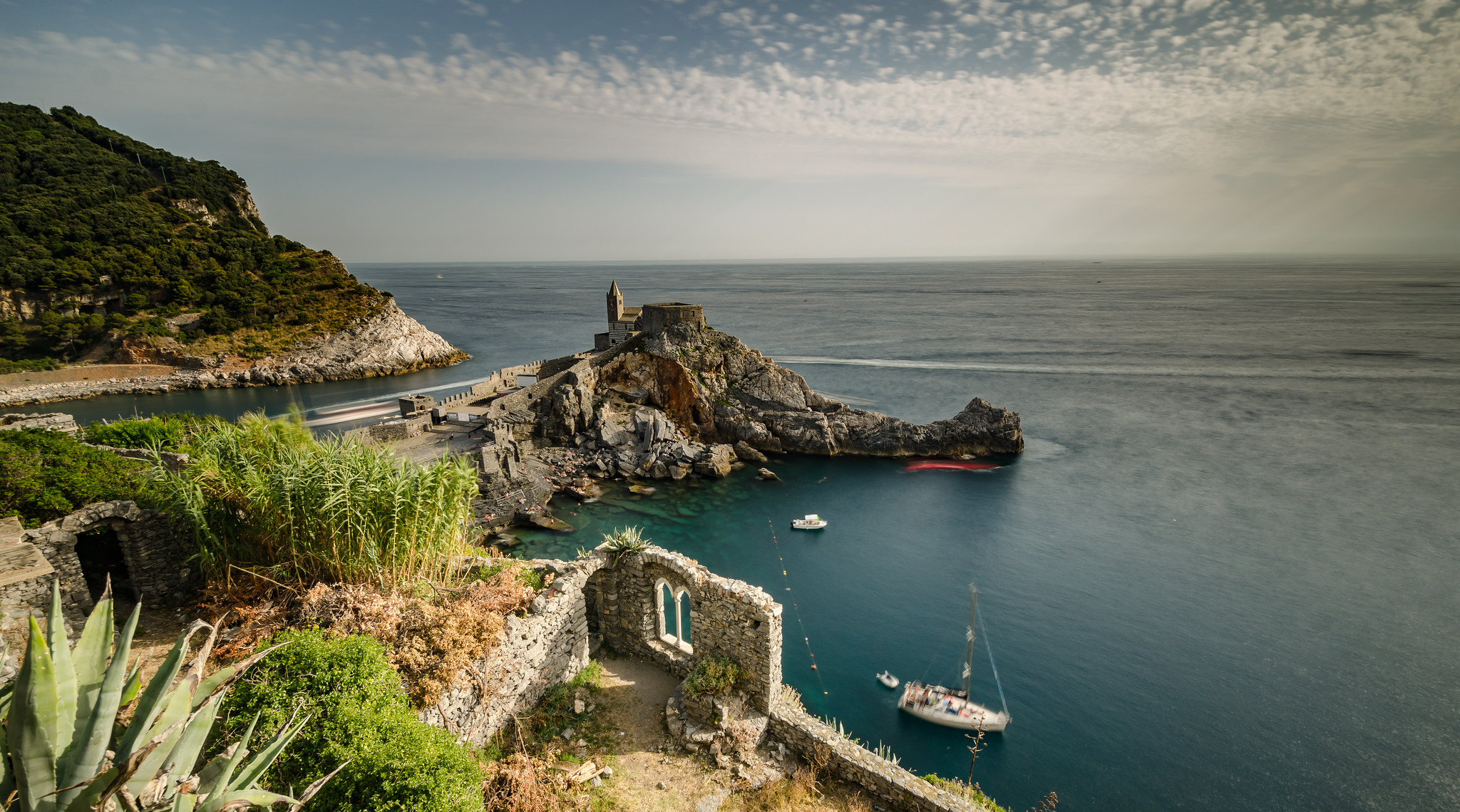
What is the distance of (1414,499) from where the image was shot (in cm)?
3375

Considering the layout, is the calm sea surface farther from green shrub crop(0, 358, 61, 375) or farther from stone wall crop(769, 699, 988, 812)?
stone wall crop(769, 699, 988, 812)

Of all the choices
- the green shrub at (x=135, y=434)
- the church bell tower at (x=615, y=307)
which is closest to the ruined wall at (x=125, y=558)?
the green shrub at (x=135, y=434)

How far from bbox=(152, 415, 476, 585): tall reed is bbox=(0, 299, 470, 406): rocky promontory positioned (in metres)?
57.9

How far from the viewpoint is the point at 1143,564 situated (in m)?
27.8

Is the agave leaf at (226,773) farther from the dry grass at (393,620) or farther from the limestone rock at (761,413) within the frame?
the limestone rock at (761,413)

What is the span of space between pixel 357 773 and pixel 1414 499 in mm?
50549

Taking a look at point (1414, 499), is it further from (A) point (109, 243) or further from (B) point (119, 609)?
(A) point (109, 243)

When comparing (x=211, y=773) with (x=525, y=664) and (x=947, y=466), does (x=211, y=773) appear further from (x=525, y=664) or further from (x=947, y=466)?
(x=947, y=466)

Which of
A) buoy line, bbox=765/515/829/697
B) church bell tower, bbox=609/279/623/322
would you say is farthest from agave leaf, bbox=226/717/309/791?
church bell tower, bbox=609/279/623/322

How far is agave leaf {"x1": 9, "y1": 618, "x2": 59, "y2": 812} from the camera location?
11.7 feet

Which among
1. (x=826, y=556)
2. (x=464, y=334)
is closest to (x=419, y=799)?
(x=826, y=556)

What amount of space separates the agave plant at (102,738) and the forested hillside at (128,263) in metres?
71.8

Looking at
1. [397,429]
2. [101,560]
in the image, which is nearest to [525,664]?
[101,560]

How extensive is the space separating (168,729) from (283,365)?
7013 cm
